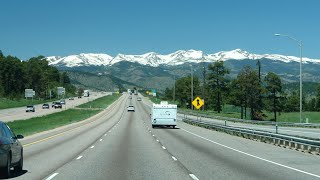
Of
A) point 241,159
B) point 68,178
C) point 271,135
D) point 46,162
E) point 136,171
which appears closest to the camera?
point 68,178

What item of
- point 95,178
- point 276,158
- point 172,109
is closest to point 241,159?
point 276,158

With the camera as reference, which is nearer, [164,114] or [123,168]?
[123,168]

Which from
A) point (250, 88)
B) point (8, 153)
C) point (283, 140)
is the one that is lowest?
point (283, 140)

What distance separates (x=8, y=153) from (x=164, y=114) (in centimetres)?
4486

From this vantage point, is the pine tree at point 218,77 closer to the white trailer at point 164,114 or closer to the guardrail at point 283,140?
the white trailer at point 164,114

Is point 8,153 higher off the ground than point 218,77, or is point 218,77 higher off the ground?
point 218,77

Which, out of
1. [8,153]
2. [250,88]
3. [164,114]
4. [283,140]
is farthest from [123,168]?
[250,88]

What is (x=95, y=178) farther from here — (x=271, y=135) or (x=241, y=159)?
(x=271, y=135)

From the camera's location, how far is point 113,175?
15.6 meters

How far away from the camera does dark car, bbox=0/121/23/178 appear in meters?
14.1

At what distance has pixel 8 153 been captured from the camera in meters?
14.5

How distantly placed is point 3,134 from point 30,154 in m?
9.03

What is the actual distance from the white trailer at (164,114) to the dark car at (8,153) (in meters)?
42.6

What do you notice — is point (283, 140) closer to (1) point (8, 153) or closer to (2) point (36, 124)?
(1) point (8, 153)
